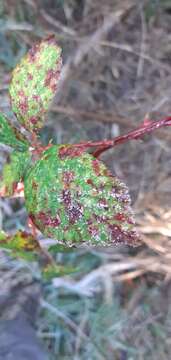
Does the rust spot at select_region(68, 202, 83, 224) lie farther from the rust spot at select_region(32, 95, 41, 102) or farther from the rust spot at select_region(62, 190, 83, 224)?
the rust spot at select_region(32, 95, 41, 102)

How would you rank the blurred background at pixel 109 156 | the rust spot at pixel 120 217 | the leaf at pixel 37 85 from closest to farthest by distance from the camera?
the rust spot at pixel 120 217 → the leaf at pixel 37 85 → the blurred background at pixel 109 156

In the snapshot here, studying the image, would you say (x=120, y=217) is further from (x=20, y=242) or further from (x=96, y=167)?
(x=20, y=242)

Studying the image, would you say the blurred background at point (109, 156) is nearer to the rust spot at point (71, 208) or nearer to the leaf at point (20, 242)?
the leaf at point (20, 242)

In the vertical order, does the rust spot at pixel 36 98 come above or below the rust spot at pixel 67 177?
above

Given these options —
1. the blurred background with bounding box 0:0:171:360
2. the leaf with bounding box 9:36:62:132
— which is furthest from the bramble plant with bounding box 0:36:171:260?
the blurred background with bounding box 0:0:171:360

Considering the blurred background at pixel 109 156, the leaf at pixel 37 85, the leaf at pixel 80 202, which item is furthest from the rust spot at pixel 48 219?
the blurred background at pixel 109 156

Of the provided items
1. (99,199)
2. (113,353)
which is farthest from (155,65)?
(99,199)
